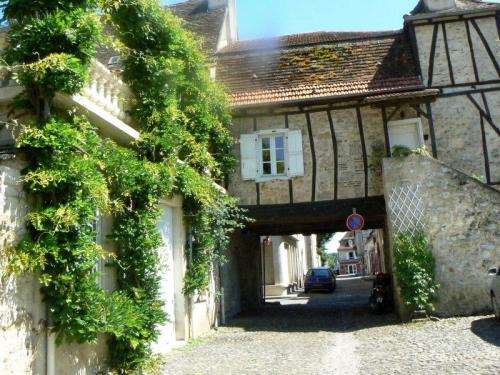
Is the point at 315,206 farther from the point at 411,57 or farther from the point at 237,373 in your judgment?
the point at 237,373

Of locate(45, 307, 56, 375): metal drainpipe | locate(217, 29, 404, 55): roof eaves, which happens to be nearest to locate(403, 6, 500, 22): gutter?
locate(217, 29, 404, 55): roof eaves

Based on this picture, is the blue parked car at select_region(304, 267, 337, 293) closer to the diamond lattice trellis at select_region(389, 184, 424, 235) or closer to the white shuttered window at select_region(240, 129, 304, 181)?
the white shuttered window at select_region(240, 129, 304, 181)

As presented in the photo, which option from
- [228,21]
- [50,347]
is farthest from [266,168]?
[50,347]

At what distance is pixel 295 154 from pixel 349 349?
232 inches

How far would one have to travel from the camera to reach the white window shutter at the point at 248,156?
13.0 metres

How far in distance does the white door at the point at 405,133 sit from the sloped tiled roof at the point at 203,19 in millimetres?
5830

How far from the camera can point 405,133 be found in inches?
515

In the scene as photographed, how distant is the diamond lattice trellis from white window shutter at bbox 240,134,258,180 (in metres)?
3.67

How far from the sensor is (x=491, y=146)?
508 inches

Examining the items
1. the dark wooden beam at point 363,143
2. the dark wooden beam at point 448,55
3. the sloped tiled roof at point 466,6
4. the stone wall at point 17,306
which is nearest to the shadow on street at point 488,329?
the dark wooden beam at point 363,143

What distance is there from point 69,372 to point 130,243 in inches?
78.7

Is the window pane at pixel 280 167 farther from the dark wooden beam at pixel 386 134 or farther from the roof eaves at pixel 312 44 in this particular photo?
the roof eaves at pixel 312 44

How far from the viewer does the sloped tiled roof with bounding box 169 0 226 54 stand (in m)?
15.9

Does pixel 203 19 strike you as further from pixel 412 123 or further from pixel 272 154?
pixel 412 123
